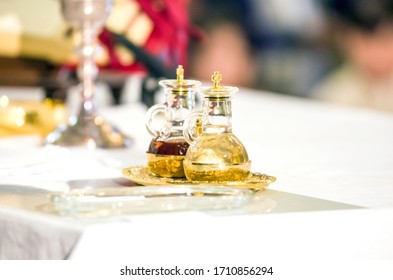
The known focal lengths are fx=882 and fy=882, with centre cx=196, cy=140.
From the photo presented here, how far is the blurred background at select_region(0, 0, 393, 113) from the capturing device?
275 centimetres

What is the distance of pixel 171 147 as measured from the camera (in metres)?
0.99

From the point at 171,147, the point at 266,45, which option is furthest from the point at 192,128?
the point at 266,45

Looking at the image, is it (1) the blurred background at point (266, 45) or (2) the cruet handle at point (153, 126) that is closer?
(2) the cruet handle at point (153, 126)

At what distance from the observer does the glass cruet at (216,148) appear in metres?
0.93

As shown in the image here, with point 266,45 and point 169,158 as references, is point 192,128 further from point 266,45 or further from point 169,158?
point 266,45

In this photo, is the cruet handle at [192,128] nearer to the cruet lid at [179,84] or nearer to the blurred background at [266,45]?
the cruet lid at [179,84]

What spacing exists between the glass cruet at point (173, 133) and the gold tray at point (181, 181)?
0.01 meters

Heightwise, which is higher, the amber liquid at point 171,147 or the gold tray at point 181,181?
the amber liquid at point 171,147

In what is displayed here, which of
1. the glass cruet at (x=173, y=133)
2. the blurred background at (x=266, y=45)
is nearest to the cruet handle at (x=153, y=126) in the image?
the glass cruet at (x=173, y=133)

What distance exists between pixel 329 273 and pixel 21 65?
6.93 feet

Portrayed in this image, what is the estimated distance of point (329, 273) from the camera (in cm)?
80

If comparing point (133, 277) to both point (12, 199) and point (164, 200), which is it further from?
point (12, 199)

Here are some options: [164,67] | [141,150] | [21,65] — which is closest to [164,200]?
[141,150]

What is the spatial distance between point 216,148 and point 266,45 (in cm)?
316
